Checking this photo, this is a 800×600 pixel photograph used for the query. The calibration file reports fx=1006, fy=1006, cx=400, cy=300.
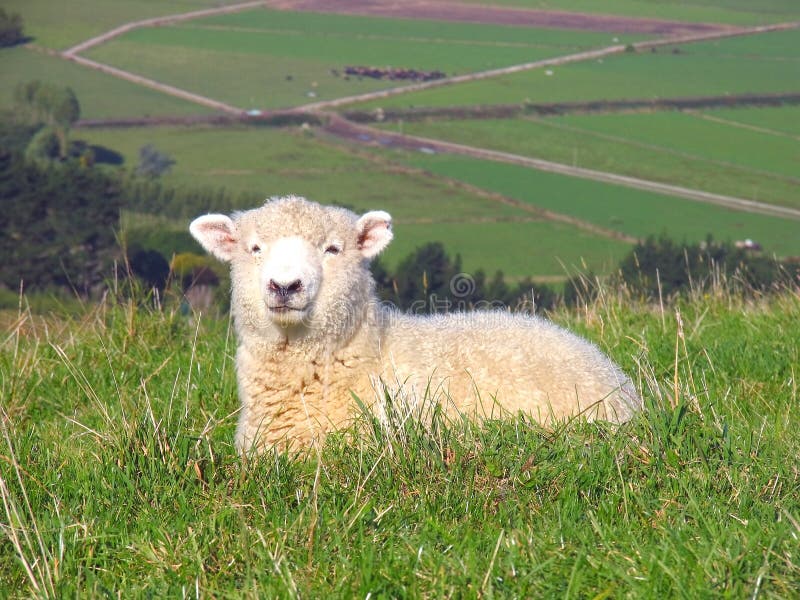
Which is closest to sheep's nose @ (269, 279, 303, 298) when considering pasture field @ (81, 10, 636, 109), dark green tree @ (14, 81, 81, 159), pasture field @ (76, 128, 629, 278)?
pasture field @ (76, 128, 629, 278)

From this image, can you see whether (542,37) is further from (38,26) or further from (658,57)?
(38,26)

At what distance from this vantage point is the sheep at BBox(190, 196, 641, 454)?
15.7 feet

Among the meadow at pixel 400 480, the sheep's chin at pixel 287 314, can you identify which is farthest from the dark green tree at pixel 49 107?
the sheep's chin at pixel 287 314

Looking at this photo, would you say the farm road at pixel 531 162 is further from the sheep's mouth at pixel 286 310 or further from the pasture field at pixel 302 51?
the sheep's mouth at pixel 286 310

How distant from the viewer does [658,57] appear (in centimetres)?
7038

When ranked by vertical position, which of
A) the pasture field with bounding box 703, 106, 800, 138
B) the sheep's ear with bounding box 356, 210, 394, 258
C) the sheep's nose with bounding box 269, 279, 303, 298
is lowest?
the pasture field with bounding box 703, 106, 800, 138

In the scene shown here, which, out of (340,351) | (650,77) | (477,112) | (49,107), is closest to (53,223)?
(340,351)

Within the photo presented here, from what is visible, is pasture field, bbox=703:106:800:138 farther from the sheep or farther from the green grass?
the green grass

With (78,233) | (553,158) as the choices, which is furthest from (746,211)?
(78,233)

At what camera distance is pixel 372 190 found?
49.7 m

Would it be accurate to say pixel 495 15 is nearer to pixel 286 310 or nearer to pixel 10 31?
pixel 10 31

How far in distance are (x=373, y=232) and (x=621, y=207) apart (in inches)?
1694

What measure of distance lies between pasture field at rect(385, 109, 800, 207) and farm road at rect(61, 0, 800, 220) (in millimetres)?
1237

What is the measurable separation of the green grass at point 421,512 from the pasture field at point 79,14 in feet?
253
